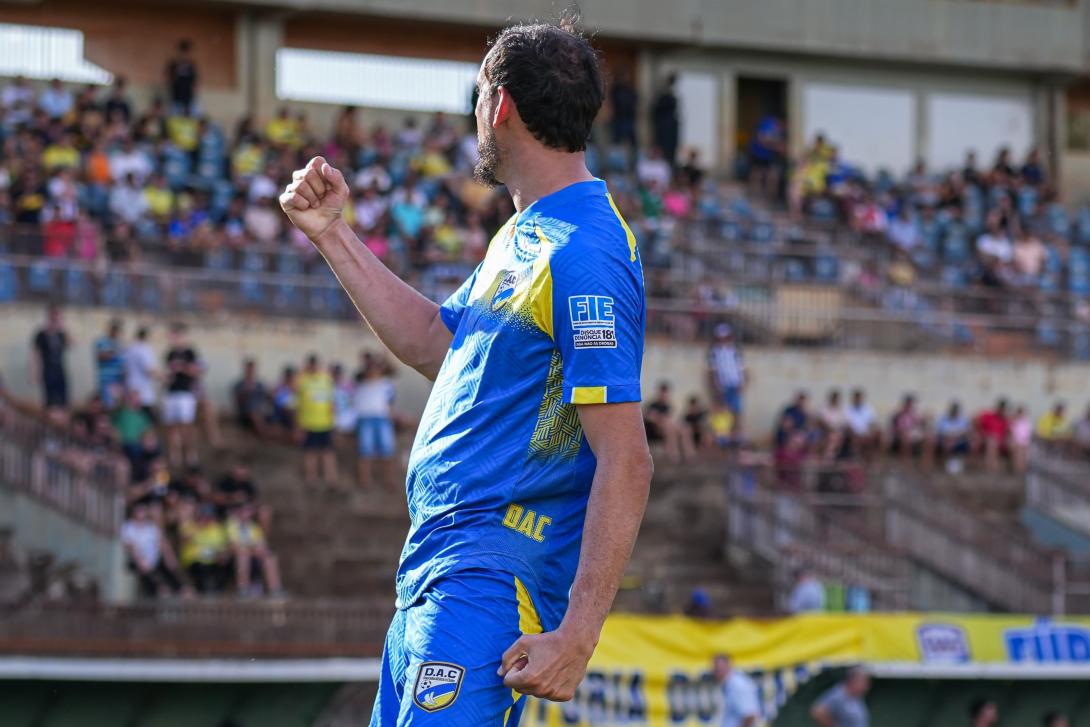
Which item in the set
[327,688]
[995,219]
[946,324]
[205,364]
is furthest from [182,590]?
[995,219]

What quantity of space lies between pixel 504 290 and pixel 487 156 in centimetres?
31

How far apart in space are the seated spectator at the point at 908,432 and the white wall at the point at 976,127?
1115 cm

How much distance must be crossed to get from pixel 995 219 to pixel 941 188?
169 cm

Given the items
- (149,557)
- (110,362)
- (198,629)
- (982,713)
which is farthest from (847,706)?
(110,362)

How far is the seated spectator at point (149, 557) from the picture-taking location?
18938 millimetres

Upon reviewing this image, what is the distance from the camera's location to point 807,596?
2061 cm

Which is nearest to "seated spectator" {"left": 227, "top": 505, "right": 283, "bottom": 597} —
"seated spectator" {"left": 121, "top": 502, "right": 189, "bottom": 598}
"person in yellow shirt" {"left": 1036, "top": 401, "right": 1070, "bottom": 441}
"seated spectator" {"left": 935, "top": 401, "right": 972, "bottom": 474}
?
"seated spectator" {"left": 121, "top": 502, "right": 189, "bottom": 598}

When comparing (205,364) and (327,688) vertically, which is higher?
(205,364)

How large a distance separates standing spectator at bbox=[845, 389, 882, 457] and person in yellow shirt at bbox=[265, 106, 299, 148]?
347 inches

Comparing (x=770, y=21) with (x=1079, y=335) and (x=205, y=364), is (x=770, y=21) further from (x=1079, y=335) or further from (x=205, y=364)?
(x=205, y=364)

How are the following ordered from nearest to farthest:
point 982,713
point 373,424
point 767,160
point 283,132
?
point 982,713, point 373,424, point 283,132, point 767,160

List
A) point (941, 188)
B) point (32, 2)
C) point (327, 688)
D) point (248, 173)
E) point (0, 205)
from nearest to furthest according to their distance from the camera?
point (327, 688), point (0, 205), point (248, 173), point (32, 2), point (941, 188)

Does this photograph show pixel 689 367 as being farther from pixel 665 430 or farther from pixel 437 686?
pixel 437 686

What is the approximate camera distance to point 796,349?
1133 inches
